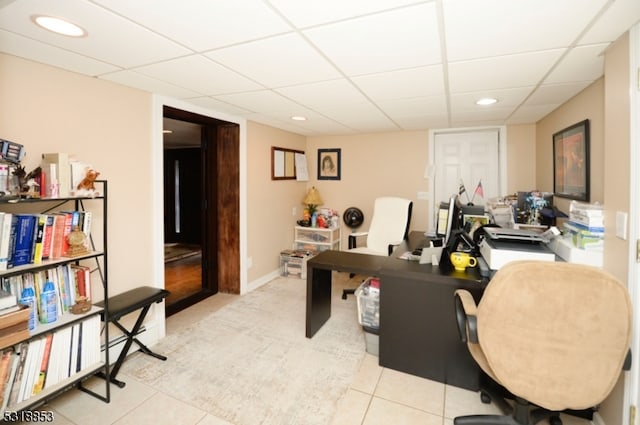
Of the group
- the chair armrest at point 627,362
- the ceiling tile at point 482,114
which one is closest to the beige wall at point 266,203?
the ceiling tile at point 482,114

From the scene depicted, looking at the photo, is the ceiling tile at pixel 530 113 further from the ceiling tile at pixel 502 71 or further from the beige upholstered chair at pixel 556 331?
the beige upholstered chair at pixel 556 331

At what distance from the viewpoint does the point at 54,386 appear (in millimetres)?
1742

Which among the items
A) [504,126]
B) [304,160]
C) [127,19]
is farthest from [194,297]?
[504,126]

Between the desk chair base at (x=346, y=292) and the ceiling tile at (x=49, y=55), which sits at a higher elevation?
the ceiling tile at (x=49, y=55)

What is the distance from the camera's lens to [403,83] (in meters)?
2.32

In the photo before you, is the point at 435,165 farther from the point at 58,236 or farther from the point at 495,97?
the point at 58,236

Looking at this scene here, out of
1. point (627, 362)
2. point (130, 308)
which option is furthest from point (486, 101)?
point (130, 308)

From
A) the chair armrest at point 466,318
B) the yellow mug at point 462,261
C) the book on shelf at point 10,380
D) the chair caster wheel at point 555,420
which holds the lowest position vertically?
the chair caster wheel at point 555,420

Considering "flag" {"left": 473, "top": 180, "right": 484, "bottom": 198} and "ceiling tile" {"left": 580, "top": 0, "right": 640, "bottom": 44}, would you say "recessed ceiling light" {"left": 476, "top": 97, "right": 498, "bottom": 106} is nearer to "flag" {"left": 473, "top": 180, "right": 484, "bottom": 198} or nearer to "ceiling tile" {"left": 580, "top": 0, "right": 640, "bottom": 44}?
"ceiling tile" {"left": 580, "top": 0, "right": 640, "bottom": 44}

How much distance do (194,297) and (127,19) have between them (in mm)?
2944

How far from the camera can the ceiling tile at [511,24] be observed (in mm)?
1302

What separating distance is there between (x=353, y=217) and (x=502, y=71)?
9.58 ft

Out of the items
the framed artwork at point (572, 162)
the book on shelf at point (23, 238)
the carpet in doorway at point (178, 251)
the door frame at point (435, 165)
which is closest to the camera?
the book on shelf at point (23, 238)

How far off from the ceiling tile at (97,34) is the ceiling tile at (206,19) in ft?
0.30
